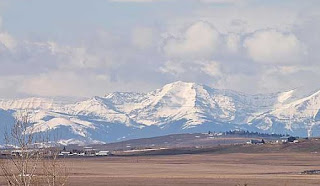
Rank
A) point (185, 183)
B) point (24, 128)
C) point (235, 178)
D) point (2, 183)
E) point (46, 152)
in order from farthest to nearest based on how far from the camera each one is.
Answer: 1. point (235, 178)
2. point (185, 183)
3. point (2, 183)
4. point (46, 152)
5. point (24, 128)

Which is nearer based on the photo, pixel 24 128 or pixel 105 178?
pixel 24 128

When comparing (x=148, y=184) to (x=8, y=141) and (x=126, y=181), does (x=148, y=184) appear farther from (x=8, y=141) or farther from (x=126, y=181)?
(x=8, y=141)

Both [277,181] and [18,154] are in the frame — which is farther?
[277,181]

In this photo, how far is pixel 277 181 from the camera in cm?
12481

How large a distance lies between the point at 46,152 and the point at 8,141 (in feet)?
9.22

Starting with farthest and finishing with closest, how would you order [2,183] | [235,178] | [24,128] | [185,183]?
[235,178], [185,183], [2,183], [24,128]

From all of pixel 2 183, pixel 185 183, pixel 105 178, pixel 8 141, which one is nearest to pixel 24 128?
pixel 8 141

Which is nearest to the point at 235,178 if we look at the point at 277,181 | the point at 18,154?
the point at 277,181

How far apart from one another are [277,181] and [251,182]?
13.8ft

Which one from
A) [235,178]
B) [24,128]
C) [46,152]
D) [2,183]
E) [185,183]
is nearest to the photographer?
[24,128]

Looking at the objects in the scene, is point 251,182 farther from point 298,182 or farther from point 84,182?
point 84,182

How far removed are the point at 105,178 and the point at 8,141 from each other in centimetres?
8981

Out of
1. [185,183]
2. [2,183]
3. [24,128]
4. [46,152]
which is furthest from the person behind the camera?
[185,183]

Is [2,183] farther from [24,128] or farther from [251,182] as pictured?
[24,128]
